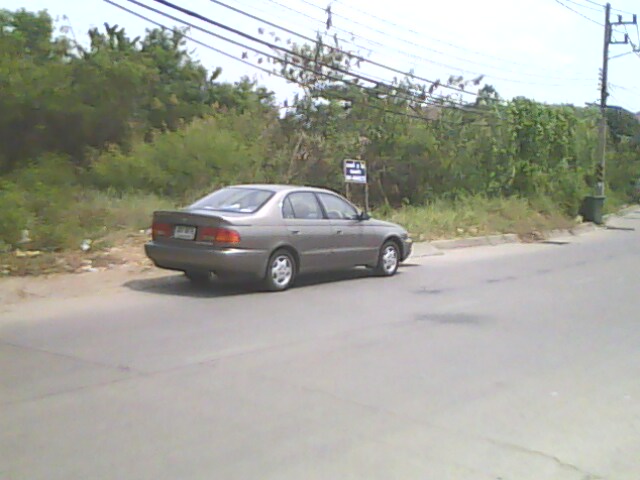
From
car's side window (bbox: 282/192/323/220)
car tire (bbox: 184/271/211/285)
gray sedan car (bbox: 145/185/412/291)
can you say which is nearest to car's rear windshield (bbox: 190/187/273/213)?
gray sedan car (bbox: 145/185/412/291)

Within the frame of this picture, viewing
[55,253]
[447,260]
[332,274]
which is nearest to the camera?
[55,253]

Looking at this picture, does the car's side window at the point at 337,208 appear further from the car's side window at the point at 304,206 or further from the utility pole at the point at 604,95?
the utility pole at the point at 604,95

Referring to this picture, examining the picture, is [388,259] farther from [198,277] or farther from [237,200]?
[198,277]

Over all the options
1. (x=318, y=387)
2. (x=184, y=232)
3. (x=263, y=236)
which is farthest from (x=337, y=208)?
(x=318, y=387)

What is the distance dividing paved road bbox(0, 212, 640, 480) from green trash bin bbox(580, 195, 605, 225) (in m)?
22.4

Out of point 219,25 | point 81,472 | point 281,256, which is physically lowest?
point 81,472

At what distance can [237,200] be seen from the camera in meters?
11.6

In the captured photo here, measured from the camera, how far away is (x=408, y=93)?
30047 millimetres

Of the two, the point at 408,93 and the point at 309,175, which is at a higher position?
the point at 408,93

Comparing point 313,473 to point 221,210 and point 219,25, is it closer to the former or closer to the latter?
point 221,210

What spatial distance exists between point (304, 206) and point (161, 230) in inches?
87.8

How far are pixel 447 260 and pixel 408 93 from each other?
47.2ft

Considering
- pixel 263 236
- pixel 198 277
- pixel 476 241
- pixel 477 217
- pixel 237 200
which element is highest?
pixel 237 200

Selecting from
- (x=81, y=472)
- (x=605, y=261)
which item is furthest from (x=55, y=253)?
(x=605, y=261)
